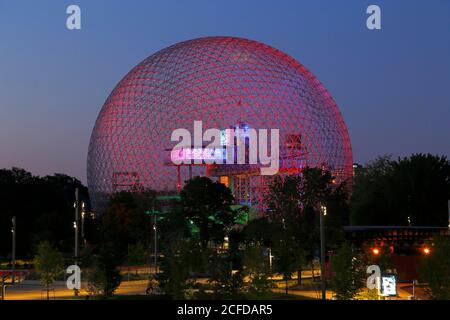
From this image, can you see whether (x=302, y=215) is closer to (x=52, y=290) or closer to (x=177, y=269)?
(x=52, y=290)

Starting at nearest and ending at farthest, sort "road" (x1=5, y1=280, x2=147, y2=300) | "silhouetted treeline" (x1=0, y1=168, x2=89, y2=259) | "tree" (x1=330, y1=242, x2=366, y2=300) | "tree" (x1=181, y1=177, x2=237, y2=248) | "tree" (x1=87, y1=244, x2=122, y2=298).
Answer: "tree" (x1=330, y1=242, x2=366, y2=300) < "tree" (x1=87, y1=244, x2=122, y2=298) < "road" (x1=5, y1=280, x2=147, y2=300) < "tree" (x1=181, y1=177, x2=237, y2=248) < "silhouetted treeline" (x1=0, y1=168, x2=89, y2=259)

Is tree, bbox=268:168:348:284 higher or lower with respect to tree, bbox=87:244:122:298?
higher

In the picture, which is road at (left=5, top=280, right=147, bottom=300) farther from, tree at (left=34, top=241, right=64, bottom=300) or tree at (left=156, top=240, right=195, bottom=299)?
tree at (left=156, top=240, right=195, bottom=299)

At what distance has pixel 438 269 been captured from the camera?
3216 centimetres

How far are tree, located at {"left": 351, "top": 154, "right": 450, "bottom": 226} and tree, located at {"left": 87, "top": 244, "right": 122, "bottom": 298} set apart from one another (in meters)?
51.3

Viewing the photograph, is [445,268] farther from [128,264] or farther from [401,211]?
[401,211]

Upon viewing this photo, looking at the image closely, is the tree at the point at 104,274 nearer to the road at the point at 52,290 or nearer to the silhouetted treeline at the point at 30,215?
the road at the point at 52,290

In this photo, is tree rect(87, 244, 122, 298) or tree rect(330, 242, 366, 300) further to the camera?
tree rect(87, 244, 122, 298)

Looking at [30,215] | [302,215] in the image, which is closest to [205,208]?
[302,215]

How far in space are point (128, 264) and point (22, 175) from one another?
6365 cm

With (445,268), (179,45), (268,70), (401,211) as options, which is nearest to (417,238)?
(445,268)

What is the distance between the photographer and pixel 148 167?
102438 mm

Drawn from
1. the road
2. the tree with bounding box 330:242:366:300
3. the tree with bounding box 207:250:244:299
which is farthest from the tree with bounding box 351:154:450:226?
the tree with bounding box 207:250:244:299

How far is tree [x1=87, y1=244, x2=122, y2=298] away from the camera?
121 ft
